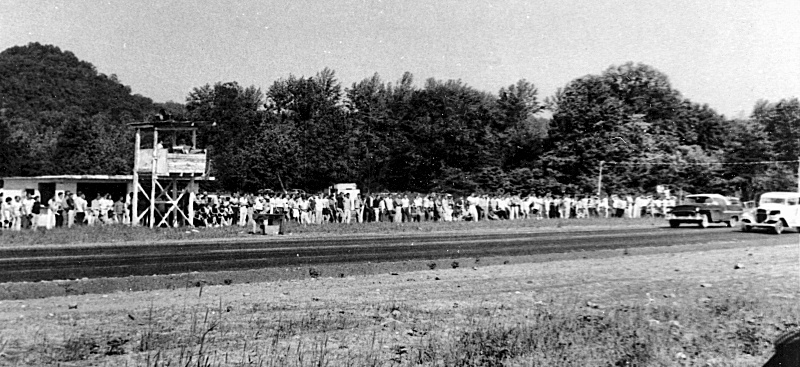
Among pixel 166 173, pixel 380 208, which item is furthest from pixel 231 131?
pixel 166 173

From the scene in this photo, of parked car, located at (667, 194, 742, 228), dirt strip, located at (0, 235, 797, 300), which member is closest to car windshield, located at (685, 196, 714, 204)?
parked car, located at (667, 194, 742, 228)

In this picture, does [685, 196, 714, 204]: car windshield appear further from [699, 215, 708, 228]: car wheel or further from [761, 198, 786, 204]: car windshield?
[761, 198, 786, 204]: car windshield

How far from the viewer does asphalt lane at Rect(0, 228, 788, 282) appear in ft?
57.1

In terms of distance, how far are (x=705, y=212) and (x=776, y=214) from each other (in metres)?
5.17

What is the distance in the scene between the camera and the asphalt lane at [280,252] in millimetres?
17391

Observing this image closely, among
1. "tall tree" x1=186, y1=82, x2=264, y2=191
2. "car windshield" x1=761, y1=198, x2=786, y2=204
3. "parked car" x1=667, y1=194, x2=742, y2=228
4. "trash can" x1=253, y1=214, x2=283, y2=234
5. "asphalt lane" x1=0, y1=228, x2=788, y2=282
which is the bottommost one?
"asphalt lane" x1=0, y1=228, x2=788, y2=282

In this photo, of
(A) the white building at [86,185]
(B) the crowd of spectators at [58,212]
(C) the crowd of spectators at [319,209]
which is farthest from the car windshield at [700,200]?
(A) the white building at [86,185]

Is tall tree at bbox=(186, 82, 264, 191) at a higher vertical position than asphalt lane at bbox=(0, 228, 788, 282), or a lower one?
higher

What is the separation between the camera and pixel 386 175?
79.7 m

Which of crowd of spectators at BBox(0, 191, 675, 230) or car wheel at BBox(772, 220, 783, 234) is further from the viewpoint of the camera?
car wheel at BBox(772, 220, 783, 234)

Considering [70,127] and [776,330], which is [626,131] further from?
[776,330]

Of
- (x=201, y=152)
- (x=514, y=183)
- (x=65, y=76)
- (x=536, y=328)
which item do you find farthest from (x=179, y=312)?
(x=65, y=76)

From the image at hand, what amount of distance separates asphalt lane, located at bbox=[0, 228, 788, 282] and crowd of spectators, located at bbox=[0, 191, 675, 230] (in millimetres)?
8226

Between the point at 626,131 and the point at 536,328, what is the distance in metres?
68.2
